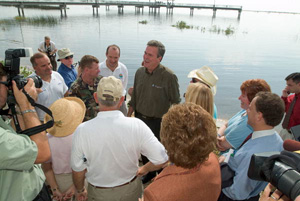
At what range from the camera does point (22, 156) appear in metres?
1.20

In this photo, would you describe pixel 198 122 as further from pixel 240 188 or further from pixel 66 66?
pixel 66 66

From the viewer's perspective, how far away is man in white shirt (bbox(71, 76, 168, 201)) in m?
1.58

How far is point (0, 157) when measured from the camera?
43.2 inches

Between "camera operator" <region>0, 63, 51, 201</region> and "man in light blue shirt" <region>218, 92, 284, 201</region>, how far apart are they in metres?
1.56

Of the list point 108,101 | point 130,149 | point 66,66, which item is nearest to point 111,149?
point 130,149

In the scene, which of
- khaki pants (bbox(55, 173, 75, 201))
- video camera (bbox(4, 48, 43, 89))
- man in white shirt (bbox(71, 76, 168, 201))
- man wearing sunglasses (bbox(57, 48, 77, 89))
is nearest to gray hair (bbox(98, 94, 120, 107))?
man in white shirt (bbox(71, 76, 168, 201))

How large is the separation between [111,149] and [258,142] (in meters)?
1.27

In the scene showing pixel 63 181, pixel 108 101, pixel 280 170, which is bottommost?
pixel 63 181

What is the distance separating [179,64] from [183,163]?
485 inches

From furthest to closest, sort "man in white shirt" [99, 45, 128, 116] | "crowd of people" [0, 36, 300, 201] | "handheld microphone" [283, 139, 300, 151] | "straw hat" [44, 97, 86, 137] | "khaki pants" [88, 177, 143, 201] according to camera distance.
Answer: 1. "man in white shirt" [99, 45, 128, 116]
2. "straw hat" [44, 97, 86, 137]
3. "khaki pants" [88, 177, 143, 201]
4. "handheld microphone" [283, 139, 300, 151]
5. "crowd of people" [0, 36, 300, 201]

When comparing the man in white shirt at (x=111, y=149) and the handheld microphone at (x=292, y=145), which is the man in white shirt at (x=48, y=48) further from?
the handheld microphone at (x=292, y=145)

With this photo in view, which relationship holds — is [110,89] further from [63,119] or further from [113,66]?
[113,66]

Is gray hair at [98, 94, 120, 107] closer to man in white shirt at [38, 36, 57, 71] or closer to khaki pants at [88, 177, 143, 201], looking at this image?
khaki pants at [88, 177, 143, 201]

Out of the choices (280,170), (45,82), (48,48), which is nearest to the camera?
(280,170)
